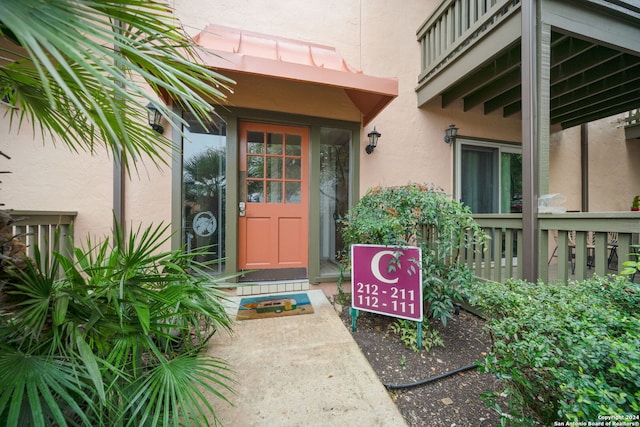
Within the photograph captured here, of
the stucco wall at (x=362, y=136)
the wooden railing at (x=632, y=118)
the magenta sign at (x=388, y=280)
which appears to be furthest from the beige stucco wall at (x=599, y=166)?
the magenta sign at (x=388, y=280)

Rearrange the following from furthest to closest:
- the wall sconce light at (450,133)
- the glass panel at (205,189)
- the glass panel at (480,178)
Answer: the glass panel at (480,178) → the wall sconce light at (450,133) → the glass panel at (205,189)

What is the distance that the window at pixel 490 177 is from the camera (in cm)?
369

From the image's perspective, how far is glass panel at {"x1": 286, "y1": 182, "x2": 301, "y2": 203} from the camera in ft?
10.0

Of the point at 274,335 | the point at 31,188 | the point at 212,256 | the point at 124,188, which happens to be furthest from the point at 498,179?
the point at 31,188

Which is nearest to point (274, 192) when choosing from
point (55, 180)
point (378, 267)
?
point (378, 267)

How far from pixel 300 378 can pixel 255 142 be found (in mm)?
2579

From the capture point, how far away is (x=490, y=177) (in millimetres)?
3793

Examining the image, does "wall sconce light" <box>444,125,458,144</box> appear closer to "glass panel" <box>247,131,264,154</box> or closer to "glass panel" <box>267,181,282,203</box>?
"glass panel" <box>267,181,282,203</box>

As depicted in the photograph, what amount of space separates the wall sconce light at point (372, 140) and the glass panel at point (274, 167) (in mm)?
1203

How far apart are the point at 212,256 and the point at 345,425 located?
7.59ft

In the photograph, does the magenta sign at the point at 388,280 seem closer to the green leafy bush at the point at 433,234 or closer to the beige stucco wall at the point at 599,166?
the green leafy bush at the point at 433,234

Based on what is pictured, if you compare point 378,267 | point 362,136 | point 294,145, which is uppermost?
point 362,136

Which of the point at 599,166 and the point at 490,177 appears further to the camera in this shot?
the point at 599,166

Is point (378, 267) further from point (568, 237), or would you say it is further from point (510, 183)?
point (510, 183)
